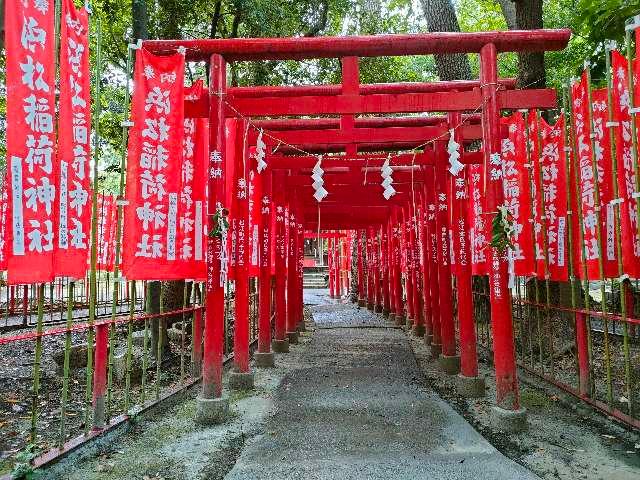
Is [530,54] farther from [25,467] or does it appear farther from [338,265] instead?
[338,265]

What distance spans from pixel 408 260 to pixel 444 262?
5.65 metres

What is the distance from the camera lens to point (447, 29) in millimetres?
11250

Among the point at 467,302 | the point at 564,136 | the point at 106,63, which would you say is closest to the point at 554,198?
the point at 564,136

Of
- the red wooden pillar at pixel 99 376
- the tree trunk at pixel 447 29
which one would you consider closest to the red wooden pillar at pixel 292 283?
the tree trunk at pixel 447 29

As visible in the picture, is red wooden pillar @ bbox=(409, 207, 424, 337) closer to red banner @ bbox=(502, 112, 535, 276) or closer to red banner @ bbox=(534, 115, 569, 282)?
red banner @ bbox=(502, 112, 535, 276)

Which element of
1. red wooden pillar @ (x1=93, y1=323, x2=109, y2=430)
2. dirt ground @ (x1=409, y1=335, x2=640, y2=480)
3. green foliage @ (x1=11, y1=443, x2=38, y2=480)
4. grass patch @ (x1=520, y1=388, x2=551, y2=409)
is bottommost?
grass patch @ (x1=520, y1=388, x2=551, y2=409)

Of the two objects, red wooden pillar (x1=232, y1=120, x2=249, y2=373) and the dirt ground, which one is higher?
red wooden pillar (x1=232, y1=120, x2=249, y2=373)

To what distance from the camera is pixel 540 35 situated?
5812mm

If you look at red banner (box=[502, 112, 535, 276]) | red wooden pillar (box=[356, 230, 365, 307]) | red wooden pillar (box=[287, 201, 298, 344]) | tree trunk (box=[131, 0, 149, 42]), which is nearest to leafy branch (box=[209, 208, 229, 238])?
red banner (box=[502, 112, 535, 276])

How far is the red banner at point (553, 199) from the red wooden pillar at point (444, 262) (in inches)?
67.5

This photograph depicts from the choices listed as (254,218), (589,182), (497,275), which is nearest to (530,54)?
(589,182)

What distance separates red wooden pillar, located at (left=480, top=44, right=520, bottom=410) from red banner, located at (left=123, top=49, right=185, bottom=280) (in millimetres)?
3604

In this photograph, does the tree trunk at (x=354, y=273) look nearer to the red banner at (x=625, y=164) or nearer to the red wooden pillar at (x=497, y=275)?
the red wooden pillar at (x=497, y=275)

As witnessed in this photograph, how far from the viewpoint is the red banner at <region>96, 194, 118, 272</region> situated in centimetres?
1524
